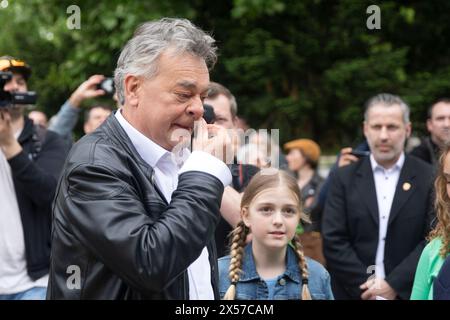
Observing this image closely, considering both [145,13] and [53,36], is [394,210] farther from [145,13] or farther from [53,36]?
[53,36]

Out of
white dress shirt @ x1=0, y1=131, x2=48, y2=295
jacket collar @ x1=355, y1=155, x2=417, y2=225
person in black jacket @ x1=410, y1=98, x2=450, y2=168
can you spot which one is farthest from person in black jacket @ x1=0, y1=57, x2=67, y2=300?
person in black jacket @ x1=410, y1=98, x2=450, y2=168

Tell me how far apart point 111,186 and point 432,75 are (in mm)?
9259

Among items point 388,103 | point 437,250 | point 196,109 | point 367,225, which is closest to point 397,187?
point 367,225

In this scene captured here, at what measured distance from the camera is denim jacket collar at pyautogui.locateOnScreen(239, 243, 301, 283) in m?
3.60

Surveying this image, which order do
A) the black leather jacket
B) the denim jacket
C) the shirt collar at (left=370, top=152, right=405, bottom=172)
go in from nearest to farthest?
the black leather jacket < the denim jacket < the shirt collar at (left=370, top=152, right=405, bottom=172)

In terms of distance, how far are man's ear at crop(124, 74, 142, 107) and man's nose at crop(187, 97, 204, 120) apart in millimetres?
171

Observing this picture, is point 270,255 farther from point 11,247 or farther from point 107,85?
point 107,85

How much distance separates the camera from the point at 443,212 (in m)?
3.77

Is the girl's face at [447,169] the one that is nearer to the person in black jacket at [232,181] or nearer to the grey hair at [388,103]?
the person in black jacket at [232,181]

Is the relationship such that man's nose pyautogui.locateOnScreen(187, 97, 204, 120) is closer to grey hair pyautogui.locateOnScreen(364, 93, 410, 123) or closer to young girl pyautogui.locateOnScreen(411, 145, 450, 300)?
young girl pyautogui.locateOnScreen(411, 145, 450, 300)

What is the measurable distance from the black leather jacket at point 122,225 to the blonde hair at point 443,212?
1929 mm

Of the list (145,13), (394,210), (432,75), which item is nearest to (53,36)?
(145,13)

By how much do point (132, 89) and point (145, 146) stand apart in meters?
0.17
